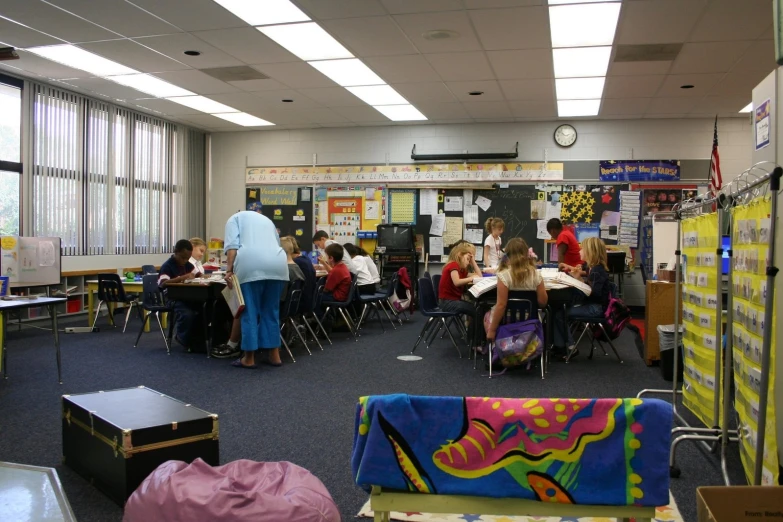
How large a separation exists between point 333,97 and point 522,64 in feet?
9.04

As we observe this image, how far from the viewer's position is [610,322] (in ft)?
18.5

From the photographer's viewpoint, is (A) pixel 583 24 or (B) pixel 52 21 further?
(B) pixel 52 21

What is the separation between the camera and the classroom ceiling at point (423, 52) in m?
5.18

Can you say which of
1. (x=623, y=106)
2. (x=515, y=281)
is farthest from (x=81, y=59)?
(x=623, y=106)

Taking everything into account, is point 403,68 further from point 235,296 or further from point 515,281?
point 235,296

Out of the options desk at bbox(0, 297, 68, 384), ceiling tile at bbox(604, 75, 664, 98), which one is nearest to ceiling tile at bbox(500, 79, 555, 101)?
ceiling tile at bbox(604, 75, 664, 98)

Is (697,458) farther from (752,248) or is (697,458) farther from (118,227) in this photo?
(118,227)

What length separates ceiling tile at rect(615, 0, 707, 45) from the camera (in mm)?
4953

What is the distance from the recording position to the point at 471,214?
9.95 m

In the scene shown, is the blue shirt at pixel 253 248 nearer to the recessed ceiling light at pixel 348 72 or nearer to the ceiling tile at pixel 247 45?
the ceiling tile at pixel 247 45

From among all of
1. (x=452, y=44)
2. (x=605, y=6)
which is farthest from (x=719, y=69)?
(x=452, y=44)

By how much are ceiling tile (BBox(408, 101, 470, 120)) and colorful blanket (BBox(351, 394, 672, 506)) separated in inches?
290

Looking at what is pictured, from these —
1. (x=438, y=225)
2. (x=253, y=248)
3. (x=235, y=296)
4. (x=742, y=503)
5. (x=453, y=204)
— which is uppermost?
(x=453, y=204)

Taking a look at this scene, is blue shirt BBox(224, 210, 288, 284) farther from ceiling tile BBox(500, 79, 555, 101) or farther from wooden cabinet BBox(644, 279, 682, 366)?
ceiling tile BBox(500, 79, 555, 101)
